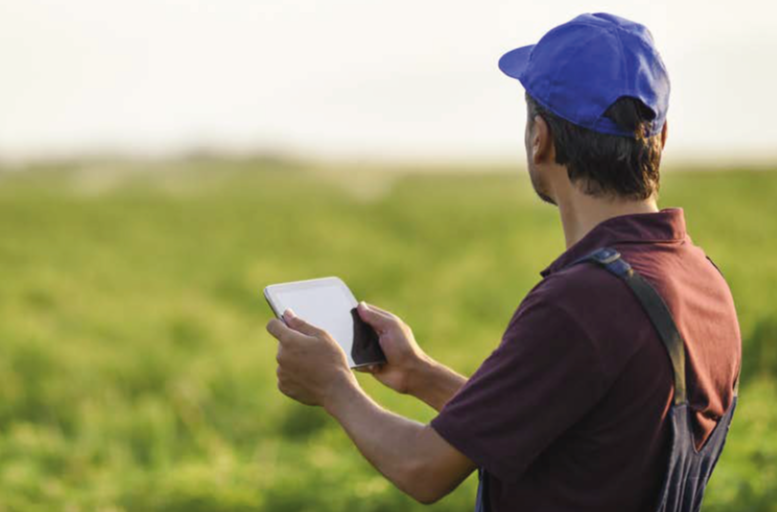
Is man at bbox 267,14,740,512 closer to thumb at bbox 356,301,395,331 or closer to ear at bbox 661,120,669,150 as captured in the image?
ear at bbox 661,120,669,150

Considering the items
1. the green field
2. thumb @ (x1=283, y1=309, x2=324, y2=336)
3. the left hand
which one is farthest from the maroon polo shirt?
the green field

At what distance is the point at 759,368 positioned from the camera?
7500 millimetres

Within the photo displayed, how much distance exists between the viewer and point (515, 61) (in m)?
2.11

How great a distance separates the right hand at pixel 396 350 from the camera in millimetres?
2391

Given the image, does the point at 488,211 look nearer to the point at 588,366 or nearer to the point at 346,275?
the point at 346,275

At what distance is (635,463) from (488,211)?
1573cm

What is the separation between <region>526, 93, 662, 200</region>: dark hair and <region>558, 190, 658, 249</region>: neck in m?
0.01

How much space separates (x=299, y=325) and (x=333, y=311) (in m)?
0.21

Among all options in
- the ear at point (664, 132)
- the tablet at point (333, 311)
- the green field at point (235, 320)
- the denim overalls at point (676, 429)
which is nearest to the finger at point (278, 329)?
the tablet at point (333, 311)

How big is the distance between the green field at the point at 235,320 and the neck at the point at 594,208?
2858mm

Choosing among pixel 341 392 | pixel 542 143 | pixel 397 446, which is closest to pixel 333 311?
pixel 341 392

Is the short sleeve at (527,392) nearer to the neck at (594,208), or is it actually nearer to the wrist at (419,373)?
the neck at (594,208)

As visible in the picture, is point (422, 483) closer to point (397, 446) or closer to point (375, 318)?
point (397, 446)

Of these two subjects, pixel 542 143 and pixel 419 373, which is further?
pixel 419 373
